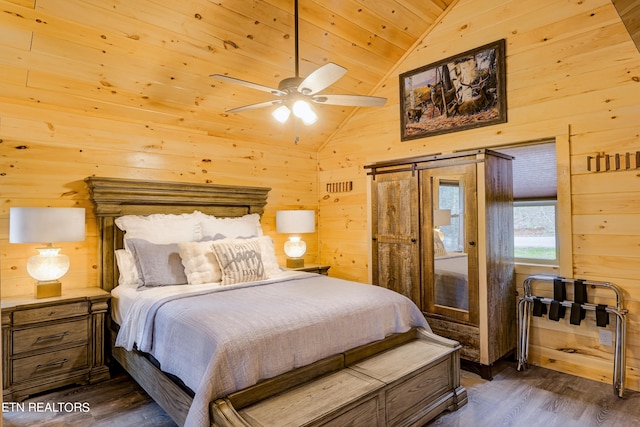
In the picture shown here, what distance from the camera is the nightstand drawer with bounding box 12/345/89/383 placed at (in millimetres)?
2629

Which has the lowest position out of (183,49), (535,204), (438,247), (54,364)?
(54,364)

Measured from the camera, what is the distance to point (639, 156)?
2699 millimetres

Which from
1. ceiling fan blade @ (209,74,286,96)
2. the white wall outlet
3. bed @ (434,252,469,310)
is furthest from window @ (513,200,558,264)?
ceiling fan blade @ (209,74,286,96)

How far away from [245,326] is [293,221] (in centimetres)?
238

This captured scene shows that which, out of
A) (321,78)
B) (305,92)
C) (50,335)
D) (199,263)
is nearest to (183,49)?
(305,92)

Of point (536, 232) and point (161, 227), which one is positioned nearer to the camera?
point (161, 227)

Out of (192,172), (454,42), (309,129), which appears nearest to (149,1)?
(192,172)

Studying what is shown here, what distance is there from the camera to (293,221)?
170 inches

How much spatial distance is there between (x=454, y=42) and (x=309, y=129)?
1851mm

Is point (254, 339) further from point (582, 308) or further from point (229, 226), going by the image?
point (582, 308)

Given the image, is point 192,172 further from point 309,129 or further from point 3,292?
point 3,292

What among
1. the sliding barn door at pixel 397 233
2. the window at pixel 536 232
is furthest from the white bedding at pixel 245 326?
the window at pixel 536 232

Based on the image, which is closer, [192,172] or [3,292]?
[3,292]

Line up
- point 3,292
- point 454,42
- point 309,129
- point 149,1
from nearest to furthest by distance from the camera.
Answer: point 149,1 → point 3,292 → point 454,42 → point 309,129
